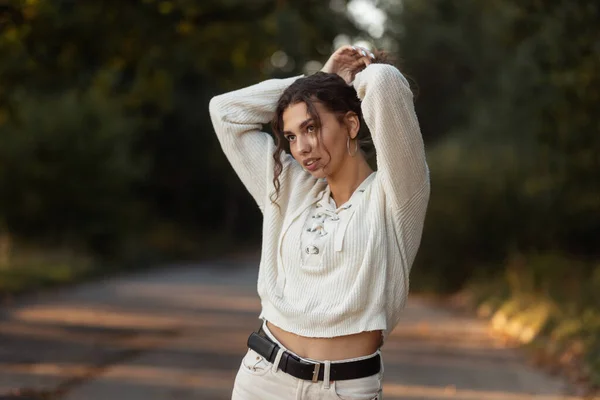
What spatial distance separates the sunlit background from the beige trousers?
1041mm

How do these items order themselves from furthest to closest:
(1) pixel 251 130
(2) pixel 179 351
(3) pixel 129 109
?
(3) pixel 129 109
(2) pixel 179 351
(1) pixel 251 130

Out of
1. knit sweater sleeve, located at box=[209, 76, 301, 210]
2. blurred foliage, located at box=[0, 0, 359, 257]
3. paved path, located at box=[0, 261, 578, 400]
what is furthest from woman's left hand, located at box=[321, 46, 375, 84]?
blurred foliage, located at box=[0, 0, 359, 257]

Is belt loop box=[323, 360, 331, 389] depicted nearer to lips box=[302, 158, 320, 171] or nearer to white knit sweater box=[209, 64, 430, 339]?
white knit sweater box=[209, 64, 430, 339]

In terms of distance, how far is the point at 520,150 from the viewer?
2180 cm

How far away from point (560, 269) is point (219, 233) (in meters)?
27.2

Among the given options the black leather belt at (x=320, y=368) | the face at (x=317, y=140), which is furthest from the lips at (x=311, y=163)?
the black leather belt at (x=320, y=368)

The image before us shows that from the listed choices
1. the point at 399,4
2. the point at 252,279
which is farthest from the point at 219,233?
the point at 252,279

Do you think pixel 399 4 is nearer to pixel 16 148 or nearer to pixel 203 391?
pixel 16 148

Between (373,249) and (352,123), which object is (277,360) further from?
(352,123)

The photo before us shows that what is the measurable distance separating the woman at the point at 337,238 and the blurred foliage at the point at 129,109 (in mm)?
6292

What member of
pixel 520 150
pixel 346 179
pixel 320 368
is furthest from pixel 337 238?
pixel 520 150

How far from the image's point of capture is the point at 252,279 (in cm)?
2480

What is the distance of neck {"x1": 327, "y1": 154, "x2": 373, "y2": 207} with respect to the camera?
3189 millimetres

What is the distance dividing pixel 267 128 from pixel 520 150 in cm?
694
